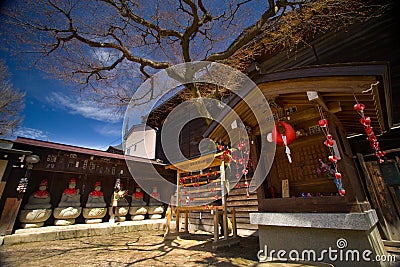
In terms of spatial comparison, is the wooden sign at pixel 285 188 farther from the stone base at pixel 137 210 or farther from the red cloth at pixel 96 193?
the red cloth at pixel 96 193

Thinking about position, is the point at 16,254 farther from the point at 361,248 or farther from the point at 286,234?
the point at 361,248

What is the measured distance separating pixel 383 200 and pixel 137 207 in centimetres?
1094

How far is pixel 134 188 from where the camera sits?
11781 millimetres

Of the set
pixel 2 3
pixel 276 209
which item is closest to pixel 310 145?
pixel 276 209

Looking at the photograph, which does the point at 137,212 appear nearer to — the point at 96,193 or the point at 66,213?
the point at 96,193

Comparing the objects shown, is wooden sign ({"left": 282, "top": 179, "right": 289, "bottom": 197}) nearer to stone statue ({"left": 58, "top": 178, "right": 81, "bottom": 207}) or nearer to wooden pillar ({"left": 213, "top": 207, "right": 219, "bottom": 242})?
wooden pillar ({"left": 213, "top": 207, "right": 219, "bottom": 242})

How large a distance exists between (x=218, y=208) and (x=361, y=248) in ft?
12.8

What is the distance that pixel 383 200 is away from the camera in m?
4.69

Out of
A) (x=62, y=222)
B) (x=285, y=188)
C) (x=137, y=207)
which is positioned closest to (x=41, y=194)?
(x=62, y=222)

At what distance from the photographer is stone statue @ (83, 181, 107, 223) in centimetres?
920

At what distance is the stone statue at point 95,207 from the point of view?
9.20 metres

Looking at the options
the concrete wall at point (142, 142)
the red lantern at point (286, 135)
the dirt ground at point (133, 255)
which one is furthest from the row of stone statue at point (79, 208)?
the red lantern at point (286, 135)

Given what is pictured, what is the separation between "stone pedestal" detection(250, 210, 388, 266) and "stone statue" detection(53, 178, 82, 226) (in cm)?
884

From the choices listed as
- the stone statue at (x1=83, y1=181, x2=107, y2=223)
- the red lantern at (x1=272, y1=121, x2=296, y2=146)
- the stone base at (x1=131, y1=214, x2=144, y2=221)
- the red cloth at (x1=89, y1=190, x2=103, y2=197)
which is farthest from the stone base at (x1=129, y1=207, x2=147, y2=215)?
the red lantern at (x1=272, y1=121, x2=296, y2=146)
